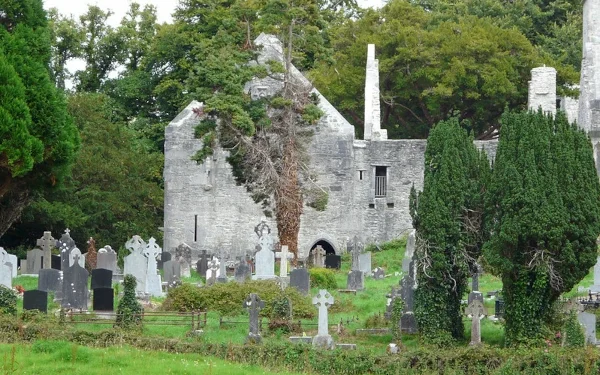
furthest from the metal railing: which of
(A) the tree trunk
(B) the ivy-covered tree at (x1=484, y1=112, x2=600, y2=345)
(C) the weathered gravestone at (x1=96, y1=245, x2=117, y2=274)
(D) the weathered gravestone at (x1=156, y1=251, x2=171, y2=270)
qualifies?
(B) the ivy-covered tree at (x1=484, y1=112, x2=600, y2=345)

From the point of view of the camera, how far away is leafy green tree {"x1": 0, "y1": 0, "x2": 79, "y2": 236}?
33.4 metres

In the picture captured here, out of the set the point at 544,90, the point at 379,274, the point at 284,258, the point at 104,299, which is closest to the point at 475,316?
the point at 104,299

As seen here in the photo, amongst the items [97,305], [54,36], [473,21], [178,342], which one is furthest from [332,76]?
[178,342]

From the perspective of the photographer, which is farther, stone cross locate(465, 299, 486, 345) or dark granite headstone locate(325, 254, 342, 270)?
dark granite headstone locate(325, 254, 342, 270)

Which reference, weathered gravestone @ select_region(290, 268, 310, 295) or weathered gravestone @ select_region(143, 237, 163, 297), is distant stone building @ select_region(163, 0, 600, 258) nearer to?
weathered gravestone @ select_region(143, 237, 163, 297)

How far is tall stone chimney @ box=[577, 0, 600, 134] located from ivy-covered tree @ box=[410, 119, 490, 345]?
15.8 meters

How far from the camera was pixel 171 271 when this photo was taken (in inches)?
1382

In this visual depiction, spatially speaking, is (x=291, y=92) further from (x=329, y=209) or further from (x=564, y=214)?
(x=564, y=214)

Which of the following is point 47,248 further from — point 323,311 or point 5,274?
point 323,311

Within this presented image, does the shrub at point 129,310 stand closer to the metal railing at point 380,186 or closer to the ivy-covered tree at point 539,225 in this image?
the ivy-covered tree at point 539,225

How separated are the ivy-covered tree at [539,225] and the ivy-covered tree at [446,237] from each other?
0.95 m

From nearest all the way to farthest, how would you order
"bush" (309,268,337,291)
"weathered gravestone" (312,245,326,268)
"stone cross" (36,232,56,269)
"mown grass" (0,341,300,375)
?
"mown grass" (0,341,300,375) → "bush" (309,268,337,291) → "stone cross" (36,232,56,269) → "weathered gravestone" (312,245,326,268)

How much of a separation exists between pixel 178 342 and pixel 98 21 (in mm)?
37044

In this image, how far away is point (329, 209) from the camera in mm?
45656
